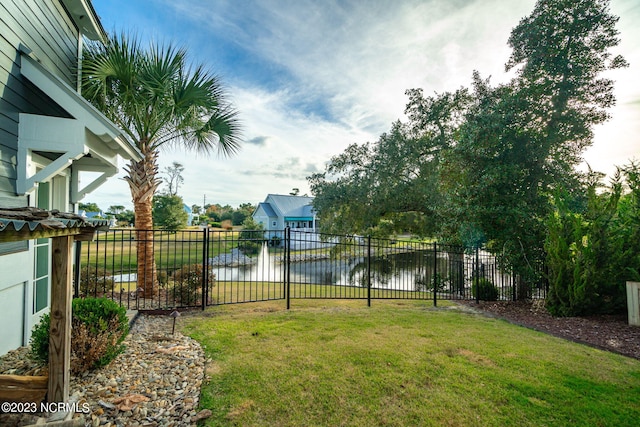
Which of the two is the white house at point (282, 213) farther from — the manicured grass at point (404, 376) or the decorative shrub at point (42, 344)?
the decorative shrub at point (42, 344)

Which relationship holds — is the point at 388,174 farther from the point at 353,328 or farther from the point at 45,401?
the point at 45,401

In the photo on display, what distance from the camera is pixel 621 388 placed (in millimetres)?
2947

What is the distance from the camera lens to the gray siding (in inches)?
125

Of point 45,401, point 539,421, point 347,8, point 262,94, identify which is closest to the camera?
point 45,401

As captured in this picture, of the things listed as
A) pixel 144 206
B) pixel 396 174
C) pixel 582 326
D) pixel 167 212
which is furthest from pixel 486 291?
pixel 167 212

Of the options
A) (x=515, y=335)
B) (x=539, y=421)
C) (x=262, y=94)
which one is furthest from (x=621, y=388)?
(x=262, y=94)

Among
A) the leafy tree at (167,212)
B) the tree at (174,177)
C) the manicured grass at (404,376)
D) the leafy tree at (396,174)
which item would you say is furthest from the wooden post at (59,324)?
the tree at (174,177)

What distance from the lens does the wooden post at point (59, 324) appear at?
2168 mm

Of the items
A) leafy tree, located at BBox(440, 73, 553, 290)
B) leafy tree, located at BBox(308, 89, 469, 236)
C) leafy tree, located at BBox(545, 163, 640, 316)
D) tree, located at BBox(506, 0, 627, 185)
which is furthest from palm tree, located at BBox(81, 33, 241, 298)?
leafy tree, located at BBox(545, 163, 640, 316)

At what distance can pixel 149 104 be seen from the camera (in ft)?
19.6

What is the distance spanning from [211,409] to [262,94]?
943 centimetres

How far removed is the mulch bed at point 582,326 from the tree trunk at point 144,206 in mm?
8156

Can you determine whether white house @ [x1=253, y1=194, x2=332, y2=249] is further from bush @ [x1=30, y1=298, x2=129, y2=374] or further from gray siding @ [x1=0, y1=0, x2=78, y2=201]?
bush @ [x1=30, y1=298, x2=129, y2=374]

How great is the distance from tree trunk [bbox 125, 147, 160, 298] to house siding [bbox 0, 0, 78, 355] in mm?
2514
